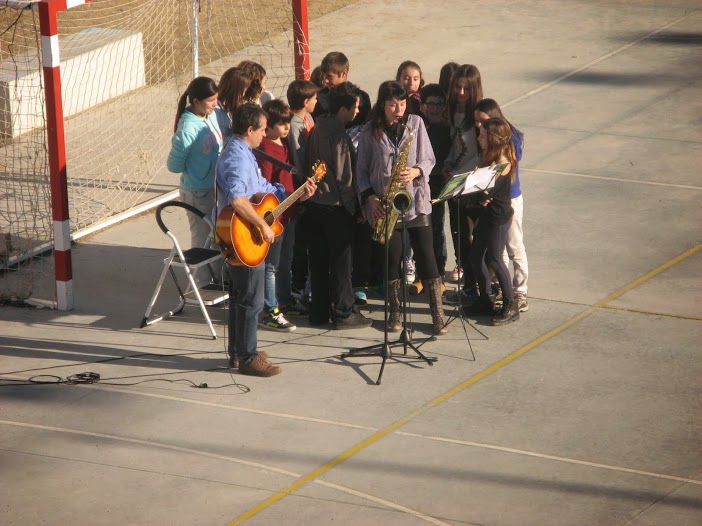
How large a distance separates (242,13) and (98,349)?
10.8 meters

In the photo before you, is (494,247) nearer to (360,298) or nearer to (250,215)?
(360,298)

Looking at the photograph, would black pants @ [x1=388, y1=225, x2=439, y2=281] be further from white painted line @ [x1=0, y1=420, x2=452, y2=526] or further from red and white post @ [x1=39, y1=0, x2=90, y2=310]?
red and white post @ [x1=39, y1=0, x2=90, y2=310]

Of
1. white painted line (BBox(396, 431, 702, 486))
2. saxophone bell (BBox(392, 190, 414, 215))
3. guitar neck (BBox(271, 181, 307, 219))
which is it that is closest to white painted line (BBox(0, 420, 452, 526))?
white painted line (BBox(396, 431, 702, 486))

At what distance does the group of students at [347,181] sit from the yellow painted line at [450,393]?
0.46 m

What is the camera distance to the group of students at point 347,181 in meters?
8.97

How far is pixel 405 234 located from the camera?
→ 9.40m

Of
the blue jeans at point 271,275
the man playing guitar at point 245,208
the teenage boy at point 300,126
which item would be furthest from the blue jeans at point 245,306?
the teenage boy at point 300,126

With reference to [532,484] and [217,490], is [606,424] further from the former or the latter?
[217,490]

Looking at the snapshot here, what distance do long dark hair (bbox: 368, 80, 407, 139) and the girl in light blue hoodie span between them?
4.66ft

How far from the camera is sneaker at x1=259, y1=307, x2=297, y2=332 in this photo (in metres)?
9.76

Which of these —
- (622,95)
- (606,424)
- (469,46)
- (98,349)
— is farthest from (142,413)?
(469,46)

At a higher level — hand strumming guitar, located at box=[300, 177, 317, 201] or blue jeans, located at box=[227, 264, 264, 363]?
hand strumming guitar, located at box=[300, 177, 317, 201]

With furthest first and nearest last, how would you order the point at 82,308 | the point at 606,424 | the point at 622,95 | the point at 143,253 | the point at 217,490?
the point at 622,95 → the point at 143,253 → the point at 82,308 → the point at 606,424 → the point at 217,490

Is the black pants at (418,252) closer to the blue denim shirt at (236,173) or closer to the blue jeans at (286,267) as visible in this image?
the blue jeans at (286,267)
